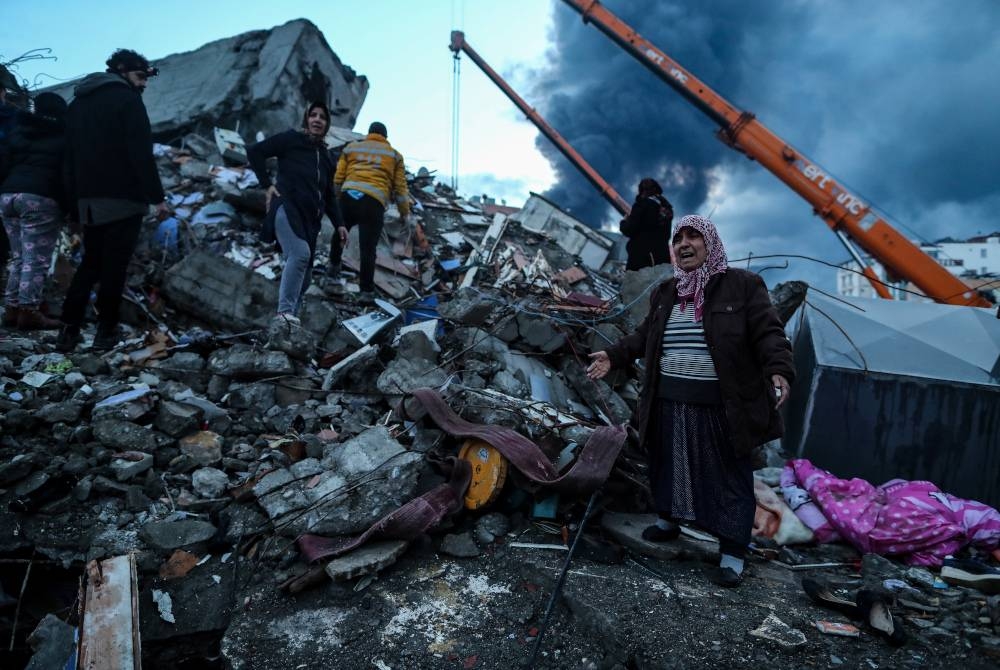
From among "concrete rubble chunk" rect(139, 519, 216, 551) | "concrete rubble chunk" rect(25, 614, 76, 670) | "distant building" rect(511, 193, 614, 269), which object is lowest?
"concrete rubble chunk" rect(25, 614, 76, 670)

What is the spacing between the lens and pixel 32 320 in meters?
4.11

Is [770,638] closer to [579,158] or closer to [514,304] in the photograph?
[514,304]

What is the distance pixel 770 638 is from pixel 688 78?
32.5 ft

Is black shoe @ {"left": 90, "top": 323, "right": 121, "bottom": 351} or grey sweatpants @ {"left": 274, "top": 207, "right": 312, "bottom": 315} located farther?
grey sweatpants @ {"left": 274, "top": 207, "right": 312, "bottom": 315}

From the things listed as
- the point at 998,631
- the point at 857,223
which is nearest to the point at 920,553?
the point at 998,631

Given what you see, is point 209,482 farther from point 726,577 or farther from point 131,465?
point 726,577

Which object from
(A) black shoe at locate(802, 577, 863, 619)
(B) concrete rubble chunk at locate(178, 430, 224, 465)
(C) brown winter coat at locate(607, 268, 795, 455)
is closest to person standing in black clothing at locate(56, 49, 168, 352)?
(B) concrete rubble chunk at locate(178, 430, 224, 465)

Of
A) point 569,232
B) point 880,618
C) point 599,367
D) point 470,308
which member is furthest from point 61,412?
point 569,232

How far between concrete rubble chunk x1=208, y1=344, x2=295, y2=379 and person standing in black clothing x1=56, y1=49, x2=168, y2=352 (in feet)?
2.96

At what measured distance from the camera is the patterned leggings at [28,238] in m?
3.85

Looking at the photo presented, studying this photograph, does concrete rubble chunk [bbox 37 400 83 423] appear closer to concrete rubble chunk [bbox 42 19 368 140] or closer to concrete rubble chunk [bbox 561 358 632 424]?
concrete rubble chunk [bbox 561 358 632 424]

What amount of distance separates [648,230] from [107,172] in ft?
15.6

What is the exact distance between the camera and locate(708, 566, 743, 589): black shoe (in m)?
2.39

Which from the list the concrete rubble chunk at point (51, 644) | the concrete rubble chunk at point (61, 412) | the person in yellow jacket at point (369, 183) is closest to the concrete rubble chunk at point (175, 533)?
the concrete rubble chunk at point (51, 644)
